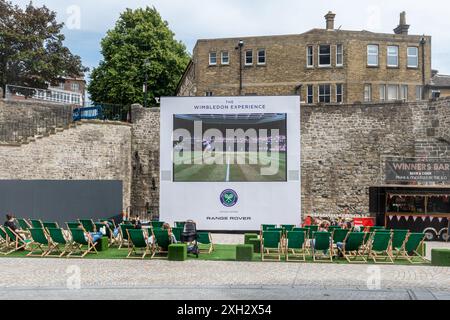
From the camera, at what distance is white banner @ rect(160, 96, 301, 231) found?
78.2ft

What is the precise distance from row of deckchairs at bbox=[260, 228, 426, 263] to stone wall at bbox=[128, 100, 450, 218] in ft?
45.7

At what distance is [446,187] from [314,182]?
9558 mm

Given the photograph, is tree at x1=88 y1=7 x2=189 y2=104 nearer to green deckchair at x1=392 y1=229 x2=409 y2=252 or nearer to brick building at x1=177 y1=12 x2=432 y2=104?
brick building at x1=177 y1=12 x2=432 y2=104

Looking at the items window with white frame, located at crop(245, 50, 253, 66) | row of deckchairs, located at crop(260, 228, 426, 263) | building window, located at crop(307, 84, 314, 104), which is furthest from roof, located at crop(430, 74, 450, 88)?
row of deckchairs, located at crop(260, 228, 426, 263)

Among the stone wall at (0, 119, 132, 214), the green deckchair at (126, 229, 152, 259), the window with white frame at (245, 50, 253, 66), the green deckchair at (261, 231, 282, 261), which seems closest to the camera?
the green deckchair at (126, 229, 152, 259)

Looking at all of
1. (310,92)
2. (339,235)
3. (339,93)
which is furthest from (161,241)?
(339,93)

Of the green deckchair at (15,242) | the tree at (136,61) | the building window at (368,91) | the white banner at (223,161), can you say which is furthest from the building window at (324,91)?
the green deckchair at (15,242)

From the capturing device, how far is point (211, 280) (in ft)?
38.2

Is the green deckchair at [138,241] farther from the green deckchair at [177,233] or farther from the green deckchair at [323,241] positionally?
the green deckchair at [323,241]

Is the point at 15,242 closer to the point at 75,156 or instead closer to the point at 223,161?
the point at 223,161

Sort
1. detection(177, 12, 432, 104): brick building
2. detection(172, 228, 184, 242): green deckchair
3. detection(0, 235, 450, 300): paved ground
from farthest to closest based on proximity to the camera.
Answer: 1. detection(177, 12, 432, 104): brick building
2. detection(172, 228, 184, 242): green deckchair
3. detection(0, 235, 450, 300): paved ground

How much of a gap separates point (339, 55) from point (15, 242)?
29.4 meters
